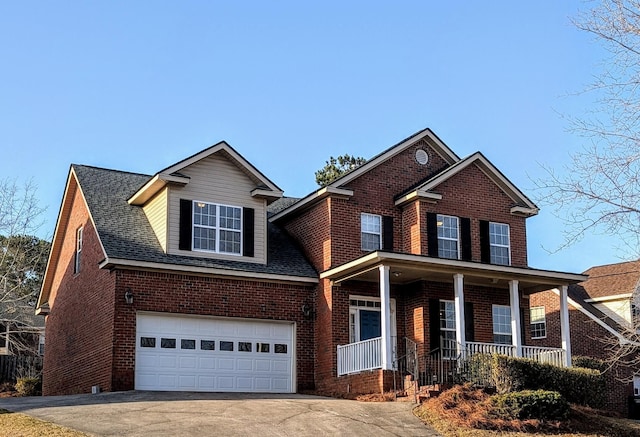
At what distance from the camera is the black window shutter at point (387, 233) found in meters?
26.0

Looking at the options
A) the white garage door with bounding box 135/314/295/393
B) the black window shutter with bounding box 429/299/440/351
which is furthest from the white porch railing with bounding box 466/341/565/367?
the white garage door with bounding box 135/314/295/393

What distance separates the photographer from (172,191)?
2442 centimetres

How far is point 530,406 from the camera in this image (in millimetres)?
18766

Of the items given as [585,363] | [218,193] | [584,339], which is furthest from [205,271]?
[584,339]

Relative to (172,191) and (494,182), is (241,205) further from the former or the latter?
(494,182)

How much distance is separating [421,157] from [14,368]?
71.4 ft

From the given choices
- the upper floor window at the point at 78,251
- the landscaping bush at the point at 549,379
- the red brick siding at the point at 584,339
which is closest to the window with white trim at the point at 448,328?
the landscaping bush at the point at 549,379

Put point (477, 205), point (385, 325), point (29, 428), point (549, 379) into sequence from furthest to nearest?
point (477, 205), point (385, 325), point (549, 379), point (29, 428)

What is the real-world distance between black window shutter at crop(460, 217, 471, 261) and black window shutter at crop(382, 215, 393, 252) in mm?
2261

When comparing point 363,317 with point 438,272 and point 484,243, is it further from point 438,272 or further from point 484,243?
point 484,243

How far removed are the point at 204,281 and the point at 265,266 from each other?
6.95 feet

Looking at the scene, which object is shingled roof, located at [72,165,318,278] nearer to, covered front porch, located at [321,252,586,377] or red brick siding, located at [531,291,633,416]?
covered front porch, located at [321,252,586,377]

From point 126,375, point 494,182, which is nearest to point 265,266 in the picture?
point 126,375

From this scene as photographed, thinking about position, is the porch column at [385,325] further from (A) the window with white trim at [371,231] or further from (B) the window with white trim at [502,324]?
(B) the window with white trim at [502,324]
